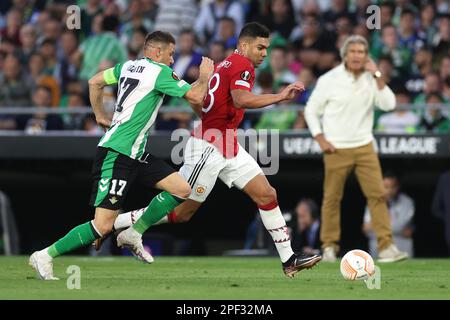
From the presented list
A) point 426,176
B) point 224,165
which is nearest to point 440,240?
point 426,176

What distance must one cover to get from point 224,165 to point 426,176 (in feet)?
28.0

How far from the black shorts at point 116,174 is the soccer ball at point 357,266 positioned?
175 centimetres

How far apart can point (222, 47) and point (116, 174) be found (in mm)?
7960

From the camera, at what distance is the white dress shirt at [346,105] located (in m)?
13.8

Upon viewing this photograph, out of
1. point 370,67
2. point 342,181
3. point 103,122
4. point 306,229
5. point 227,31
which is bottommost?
point 306,229

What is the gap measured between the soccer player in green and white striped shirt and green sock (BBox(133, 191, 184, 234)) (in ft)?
1.06

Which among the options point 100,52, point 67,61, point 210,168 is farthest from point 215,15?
point 210,168

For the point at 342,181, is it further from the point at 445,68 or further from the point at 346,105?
the point at 445,68

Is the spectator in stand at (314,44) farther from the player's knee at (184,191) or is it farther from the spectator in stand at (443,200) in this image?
the player's knee at (184,191)

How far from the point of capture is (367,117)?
13859 mm

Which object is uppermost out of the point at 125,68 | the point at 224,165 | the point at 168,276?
the point at 125,68

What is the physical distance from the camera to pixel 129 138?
10.2 metres
